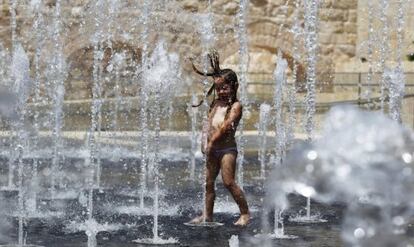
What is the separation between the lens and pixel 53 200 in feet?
24.6


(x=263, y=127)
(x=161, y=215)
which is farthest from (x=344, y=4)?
(x=161, y=215)

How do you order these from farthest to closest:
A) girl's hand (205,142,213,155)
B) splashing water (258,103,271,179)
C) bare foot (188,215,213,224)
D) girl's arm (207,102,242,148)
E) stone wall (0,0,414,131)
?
stone wall (0,0,414,131) < splashing water (258,103,271,179) < bare foot (188,215,213,224) < girl's hand (205,142,213,155) < girl's arm (207,102,242,148)

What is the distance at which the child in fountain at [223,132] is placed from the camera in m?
5.95

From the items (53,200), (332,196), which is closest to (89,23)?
A: (53,200)

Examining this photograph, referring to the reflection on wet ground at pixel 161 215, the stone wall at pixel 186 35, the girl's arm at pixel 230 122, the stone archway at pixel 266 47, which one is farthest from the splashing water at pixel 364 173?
the stone archway at pixel 266 47

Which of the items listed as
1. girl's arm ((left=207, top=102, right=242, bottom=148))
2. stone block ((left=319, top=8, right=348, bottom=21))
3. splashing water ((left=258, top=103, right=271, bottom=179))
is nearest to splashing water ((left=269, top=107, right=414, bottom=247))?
girl's arm ((left=207, top=102, right=242, bottom=148))

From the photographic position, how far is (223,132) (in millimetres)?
5953

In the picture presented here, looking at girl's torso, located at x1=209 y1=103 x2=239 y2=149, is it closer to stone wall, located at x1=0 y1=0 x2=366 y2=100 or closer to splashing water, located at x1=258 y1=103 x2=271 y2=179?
splashing water, located at x1=258 y1=103 x2=271 y2=179

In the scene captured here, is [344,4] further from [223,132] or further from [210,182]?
[223,132]

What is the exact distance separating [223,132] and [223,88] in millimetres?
222

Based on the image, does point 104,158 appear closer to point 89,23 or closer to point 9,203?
point 9,203

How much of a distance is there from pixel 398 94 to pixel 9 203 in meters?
8.69

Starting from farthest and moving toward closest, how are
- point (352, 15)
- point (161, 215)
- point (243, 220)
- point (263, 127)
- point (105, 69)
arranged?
point (352, 15) → point (105, 69) → point (263, 127) → point (161, 215) → point (243, 220)

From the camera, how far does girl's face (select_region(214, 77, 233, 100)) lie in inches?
234
